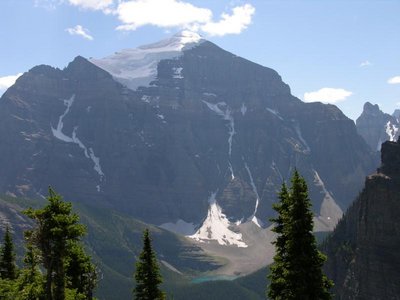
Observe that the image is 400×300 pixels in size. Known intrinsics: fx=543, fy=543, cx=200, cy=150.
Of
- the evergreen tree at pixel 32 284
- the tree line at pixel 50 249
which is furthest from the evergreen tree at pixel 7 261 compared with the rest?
the evergreen tree at pixel 32 284

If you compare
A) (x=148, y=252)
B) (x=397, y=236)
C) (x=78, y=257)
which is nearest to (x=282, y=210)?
(x=148, y=252)

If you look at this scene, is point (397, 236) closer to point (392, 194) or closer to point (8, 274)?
point (392, 194)

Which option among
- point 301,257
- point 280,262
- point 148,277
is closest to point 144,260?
point 148,277

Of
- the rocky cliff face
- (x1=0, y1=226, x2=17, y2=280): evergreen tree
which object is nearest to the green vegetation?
(x1=0, y1=226, x2=17, y2=280): evergreen tree

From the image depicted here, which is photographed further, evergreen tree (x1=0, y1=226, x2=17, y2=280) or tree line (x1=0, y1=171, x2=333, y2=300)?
evergreen tree (x1=0, y1=226, x2=17, y2=280)

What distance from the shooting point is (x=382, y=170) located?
198000 mm

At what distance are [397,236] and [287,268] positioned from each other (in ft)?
469

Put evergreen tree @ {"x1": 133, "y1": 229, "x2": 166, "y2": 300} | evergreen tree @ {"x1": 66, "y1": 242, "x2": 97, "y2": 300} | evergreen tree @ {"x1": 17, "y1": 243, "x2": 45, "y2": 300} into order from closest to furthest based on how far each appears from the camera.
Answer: evergreen tree @ {"x1": 17, "y1": 243, "x2": 45, "y2": 300}, evergreen tree @ {"x1": 66, "y1": 242, "x2": 97, "y2": 300}, evergreen tree @ {"x1": 133, "y1": 229, "x2": 166, "y2": 300}

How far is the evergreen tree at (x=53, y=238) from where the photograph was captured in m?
40.0

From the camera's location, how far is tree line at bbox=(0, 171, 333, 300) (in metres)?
36.0

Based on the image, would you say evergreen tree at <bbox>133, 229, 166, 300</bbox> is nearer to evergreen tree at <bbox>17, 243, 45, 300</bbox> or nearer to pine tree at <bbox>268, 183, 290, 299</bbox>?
evergreen tree at <bbox>17, 243, 45, 300</bbox>

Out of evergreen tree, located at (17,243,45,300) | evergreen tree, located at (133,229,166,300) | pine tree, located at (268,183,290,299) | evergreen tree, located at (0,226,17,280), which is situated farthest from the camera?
evergreen tree, located at (0,226,17,280)

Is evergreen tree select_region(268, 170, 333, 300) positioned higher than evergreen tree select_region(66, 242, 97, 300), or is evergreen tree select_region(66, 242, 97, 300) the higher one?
evergreen tree select_region(268, 170, 333, 300)

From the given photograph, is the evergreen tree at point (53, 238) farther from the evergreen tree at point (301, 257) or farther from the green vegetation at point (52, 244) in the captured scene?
the evergreen tree at point (301, 257)
